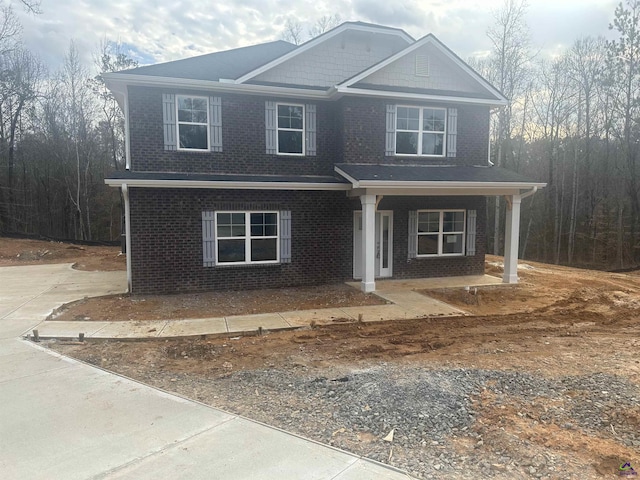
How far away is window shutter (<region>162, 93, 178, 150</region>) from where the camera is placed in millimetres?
10744

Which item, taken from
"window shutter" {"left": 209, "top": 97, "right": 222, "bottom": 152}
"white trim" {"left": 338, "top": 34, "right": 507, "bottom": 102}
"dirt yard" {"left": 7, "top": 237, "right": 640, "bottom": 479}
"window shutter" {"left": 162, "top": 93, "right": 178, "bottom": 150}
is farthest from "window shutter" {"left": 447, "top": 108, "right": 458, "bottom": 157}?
"window shutter" {"left": 162, "top": 93, "right": 178, "bottom": 150}

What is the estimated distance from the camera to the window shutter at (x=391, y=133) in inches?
478

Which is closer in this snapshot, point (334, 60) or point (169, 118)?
point (169, 118)

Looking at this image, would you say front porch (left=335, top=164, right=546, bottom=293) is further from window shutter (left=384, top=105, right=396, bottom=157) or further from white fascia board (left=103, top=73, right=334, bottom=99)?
white fascia board (left=103, top=73, right=334, bottom=99)

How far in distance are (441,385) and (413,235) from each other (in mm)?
8198

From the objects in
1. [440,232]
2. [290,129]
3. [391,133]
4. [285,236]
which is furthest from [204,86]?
[440,232]

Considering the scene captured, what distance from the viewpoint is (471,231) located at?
43.4 feet

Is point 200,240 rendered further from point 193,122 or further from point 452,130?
point 452,130

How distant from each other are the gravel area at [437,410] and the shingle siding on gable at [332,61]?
9.19 m

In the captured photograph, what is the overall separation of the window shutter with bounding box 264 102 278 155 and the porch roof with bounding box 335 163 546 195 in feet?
6.37

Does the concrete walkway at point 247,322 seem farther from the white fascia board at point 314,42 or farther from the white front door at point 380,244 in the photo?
the white fascia board at point 314,42

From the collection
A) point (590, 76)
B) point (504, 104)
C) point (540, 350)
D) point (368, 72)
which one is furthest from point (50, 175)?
point (590, 76)

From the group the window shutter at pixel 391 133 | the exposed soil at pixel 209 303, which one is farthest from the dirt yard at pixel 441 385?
the window shutter at pixel 391 133

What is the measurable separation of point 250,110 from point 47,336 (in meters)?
7.36
